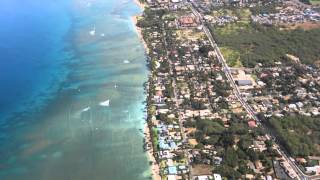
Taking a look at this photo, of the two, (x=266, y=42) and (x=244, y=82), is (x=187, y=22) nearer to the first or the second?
(x=266, y=42)

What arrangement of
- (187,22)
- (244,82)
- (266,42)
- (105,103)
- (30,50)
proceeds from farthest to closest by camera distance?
(187,22) → (266,42) → (30,50) → (244,82) → (105,103)

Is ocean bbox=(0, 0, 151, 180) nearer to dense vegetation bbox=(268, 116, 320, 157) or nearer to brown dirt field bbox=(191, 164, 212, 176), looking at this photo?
brown dirt field bbox=(191, 164, 212, 176)

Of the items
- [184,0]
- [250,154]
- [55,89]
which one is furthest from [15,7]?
[250,154]

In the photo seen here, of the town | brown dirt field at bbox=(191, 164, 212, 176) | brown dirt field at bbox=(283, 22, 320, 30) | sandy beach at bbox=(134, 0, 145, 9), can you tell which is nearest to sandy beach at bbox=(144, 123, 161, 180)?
the town

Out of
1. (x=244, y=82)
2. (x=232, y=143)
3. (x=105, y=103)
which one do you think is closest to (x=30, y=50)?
(x=105, y=103)

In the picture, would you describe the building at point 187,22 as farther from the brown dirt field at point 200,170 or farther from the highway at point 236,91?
the brown dirt field at point 200,170

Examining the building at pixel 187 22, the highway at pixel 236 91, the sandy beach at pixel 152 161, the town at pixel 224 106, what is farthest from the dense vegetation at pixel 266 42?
the sandy beach at pixel 152 161
